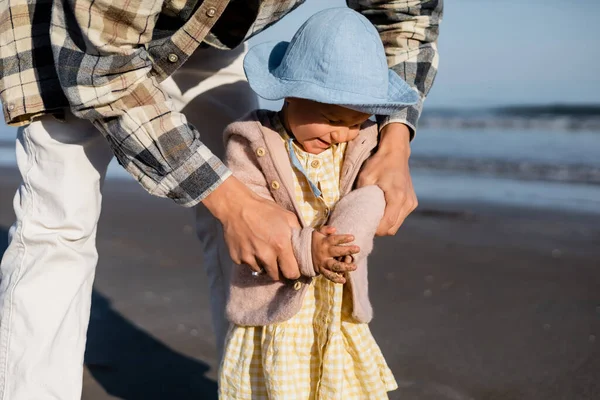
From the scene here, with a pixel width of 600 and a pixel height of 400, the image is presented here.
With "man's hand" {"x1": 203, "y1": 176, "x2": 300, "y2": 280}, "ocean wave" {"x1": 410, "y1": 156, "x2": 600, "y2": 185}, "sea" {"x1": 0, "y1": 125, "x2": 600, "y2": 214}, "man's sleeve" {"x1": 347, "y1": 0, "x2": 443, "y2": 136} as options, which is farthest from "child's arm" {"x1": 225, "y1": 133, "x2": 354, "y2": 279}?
"ocean wave" {"x1": 410, "y1": 156, "x2": 600, "y2": 185}

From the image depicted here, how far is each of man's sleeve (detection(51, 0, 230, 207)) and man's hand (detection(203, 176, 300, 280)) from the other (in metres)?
0.04

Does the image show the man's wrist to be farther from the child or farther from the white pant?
the white pant

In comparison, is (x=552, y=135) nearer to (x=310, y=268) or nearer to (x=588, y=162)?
(x=588, y=162)

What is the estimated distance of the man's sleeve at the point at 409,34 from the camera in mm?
2082

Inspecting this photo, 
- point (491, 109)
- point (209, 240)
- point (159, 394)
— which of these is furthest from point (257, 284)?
point (491, 109)

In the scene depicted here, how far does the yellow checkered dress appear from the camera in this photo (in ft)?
6.24

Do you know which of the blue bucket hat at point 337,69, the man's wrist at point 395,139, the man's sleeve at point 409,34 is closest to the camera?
the blue bucket hat at point 337,69

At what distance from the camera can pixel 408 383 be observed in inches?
107

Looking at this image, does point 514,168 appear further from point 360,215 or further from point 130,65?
point 130,65

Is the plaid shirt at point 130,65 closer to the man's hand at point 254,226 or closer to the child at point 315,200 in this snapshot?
the man's hand at point 254,226

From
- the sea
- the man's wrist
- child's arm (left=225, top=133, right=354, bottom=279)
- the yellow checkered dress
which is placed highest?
the man's wrist

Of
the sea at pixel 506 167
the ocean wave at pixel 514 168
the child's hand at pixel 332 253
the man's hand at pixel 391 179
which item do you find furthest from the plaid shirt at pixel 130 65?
the ocean wave at pixel 514 168

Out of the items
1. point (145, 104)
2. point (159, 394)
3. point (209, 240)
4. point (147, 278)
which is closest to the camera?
point (145, 104)

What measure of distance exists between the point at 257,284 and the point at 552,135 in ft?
28.0
